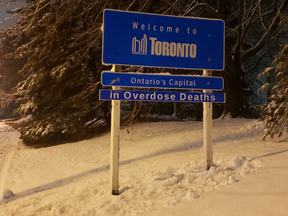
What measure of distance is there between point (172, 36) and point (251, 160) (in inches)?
106

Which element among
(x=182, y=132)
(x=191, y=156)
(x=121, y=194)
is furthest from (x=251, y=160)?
(x=182, y=132)

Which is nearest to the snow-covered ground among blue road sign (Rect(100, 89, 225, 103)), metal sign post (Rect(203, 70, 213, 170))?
metal sign post (Rect(203, 70, 213, 170))

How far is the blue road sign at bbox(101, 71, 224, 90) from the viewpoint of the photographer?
382cm

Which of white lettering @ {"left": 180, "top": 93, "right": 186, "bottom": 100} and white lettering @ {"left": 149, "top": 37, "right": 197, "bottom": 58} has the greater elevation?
white lettering @ {"left": 149, "top": 37, "right": 197, "bottom": 58}

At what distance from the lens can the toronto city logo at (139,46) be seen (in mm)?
3936

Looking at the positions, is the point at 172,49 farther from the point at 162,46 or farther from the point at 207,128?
the point at 207,128

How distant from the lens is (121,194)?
12.6ft

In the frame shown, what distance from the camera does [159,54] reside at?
4.04m

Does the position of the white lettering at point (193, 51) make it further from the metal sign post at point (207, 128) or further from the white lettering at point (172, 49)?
the metal sign post at point (207, 128)

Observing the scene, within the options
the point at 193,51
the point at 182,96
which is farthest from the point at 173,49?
the point at 182,96

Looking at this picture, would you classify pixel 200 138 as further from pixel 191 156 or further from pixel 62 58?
pixel 62 58

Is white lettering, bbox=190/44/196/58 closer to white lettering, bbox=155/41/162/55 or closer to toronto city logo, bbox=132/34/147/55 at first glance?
white lettering, bbox=155/41/162/55

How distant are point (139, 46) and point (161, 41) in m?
0.40

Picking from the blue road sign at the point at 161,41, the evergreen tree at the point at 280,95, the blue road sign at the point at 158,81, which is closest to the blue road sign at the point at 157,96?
the blue road sign at the point at 158,81
